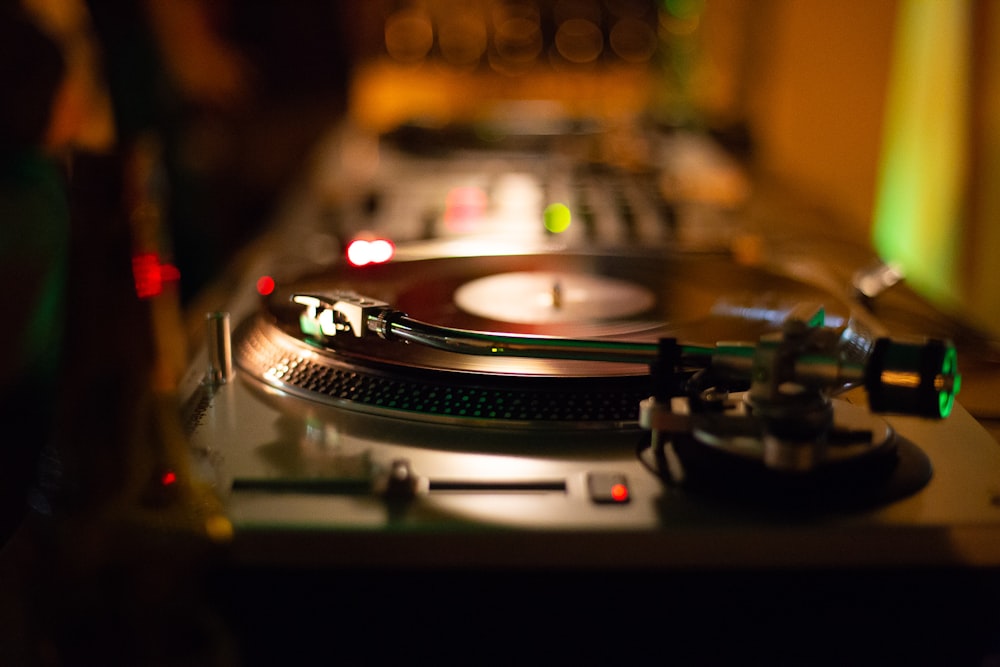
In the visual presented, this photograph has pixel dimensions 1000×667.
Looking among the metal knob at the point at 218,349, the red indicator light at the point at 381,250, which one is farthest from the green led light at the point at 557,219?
the metal knob at the point at 218,349

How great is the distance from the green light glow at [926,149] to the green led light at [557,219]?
0.47 metres

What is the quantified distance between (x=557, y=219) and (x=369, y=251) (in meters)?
0.34

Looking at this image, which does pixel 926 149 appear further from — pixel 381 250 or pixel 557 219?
pixel 381 250

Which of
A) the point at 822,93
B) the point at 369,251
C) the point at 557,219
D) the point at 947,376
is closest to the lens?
the point at 947,376

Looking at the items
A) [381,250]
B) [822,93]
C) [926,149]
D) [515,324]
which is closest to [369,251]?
[381,250]

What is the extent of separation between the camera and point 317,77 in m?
4.82

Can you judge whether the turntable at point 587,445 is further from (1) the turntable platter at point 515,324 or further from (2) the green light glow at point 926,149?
(2) the green light glow at point 926,149

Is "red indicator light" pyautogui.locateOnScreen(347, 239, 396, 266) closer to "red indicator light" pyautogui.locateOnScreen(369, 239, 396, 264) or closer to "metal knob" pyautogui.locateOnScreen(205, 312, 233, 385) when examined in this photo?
"red indicator light" pyautogui.locateOnScreen(369, 239, 396, 264)

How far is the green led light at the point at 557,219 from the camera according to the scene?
4.07 feet

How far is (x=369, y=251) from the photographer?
3.33ft

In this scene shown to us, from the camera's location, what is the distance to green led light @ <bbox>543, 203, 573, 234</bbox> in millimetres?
1241

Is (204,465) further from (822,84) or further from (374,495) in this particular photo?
(822,84)

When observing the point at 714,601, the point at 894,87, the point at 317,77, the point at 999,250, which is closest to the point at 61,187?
the point at 714,601

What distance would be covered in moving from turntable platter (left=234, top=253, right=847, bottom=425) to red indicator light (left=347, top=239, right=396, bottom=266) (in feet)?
0.28
